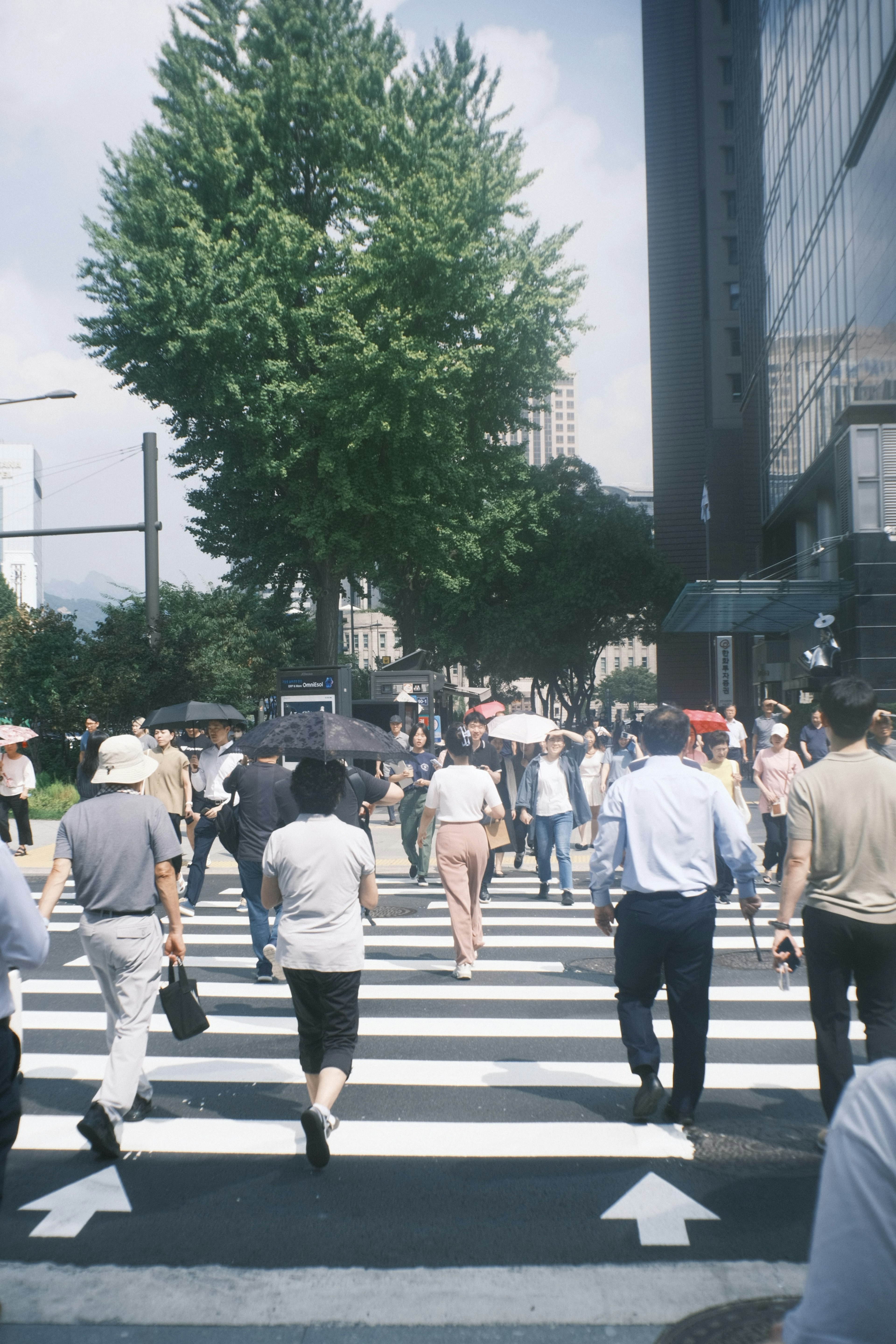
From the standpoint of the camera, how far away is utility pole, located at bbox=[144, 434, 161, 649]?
767 inches

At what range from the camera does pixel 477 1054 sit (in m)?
6.62

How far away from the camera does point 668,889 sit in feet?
17.0

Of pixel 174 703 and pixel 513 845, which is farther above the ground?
pixel 174 703

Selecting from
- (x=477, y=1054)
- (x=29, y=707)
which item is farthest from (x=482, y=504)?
(x=477, y=1054)

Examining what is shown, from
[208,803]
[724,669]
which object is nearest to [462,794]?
[208,803]

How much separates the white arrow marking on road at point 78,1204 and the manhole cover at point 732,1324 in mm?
2148

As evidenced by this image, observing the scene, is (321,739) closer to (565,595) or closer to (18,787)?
(18,787)

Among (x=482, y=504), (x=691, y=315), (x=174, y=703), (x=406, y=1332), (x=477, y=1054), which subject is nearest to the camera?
(x=406, y=1332)

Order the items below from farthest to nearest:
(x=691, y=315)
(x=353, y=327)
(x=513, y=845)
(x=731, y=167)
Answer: (x=691, y=315), (x=731, y=167), (x=353, y=327), (x=513, y=845)

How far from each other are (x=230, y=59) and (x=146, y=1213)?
2703 cm

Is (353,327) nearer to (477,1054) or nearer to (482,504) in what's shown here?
(482,504)

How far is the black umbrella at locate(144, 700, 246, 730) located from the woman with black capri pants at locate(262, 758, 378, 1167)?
33.2 feet

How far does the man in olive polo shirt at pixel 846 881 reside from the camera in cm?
465

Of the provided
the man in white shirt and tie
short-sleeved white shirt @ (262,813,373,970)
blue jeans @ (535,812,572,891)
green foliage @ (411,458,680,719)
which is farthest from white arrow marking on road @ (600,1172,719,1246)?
green foliage @ (411,458,680,719)
